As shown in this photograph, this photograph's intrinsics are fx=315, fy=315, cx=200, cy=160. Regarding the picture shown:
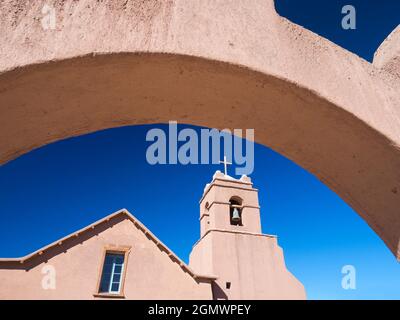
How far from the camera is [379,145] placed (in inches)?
69.2

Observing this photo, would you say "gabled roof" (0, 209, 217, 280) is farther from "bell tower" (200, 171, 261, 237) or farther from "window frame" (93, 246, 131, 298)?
"bell tower" (200, 171, 261, 237)

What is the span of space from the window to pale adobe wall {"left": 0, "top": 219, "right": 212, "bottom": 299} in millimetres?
283


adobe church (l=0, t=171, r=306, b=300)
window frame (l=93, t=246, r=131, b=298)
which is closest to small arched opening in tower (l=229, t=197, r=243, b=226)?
adobe church (l=0, t=171, r=306, b=300)

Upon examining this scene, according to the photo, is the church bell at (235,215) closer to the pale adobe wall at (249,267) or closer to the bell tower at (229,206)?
the bell tower at (229,206)

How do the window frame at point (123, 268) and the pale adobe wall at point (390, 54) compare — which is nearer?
→ the pale adobe wall at point (390, 54)

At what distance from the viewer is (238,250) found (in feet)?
50.1

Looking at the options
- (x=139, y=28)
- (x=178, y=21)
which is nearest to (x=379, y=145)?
(x=178, y=21)

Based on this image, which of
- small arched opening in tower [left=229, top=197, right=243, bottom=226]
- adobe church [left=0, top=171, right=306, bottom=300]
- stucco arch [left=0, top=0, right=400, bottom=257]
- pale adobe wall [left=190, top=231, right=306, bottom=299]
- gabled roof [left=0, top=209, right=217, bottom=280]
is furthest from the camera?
small arched opening in tower [left=229, top=197, right=243, bottom=226]

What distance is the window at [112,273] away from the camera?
11195 millimetres

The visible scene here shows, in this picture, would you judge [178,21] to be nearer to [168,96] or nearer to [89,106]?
[168,96]

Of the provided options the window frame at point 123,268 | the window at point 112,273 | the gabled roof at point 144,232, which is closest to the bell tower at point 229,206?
the gabled roof at point 144,232

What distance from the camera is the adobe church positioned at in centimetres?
1057

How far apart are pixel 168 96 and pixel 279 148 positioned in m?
0.82

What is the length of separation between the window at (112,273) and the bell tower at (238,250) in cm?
416
